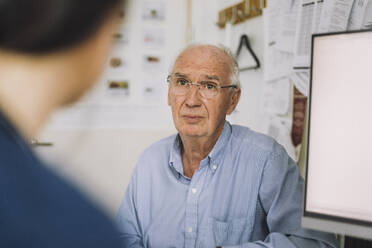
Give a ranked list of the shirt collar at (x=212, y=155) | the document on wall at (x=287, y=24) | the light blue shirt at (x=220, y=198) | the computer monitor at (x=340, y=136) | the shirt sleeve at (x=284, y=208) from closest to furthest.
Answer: the computer monitor at (x=340, y=136) < the shirt sleeve at (x=284, y=208) < the light blue shirt at (x=220, y=198) < the shirt collar at (x=212, y=155) < the document on wall at (x=287, y=24)

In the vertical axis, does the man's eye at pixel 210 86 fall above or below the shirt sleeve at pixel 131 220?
above

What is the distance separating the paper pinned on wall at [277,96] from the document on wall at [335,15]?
0.31m

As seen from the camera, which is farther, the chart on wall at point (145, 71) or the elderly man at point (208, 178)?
the chart on wall at point (145, 71)

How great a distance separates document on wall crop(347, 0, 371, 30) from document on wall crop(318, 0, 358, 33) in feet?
0.05

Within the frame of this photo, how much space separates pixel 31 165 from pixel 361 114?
67 cm

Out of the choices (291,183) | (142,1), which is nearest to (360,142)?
(291,183)

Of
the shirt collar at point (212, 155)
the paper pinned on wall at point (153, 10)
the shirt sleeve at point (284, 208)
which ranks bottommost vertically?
the shirt sleeve at point (284, 208)

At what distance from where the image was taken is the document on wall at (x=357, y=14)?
1.15 metres

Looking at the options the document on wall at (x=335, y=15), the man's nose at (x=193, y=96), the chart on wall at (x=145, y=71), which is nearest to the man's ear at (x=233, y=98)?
the man's nose at (x=193, y=96)

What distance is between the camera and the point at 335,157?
0.77m

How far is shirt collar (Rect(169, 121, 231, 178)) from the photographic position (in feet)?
4.13

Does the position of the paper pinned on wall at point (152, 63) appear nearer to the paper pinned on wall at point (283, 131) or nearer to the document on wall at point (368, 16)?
the paper pinned on wall at point (283, 131)

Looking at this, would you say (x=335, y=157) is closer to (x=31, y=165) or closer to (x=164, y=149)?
(x=31, y=165)

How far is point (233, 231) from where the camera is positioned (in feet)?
3.83
